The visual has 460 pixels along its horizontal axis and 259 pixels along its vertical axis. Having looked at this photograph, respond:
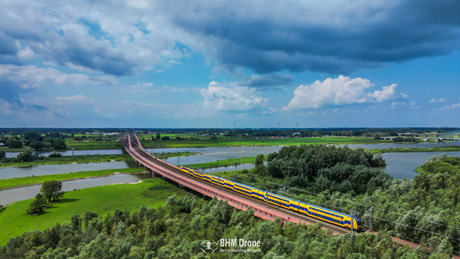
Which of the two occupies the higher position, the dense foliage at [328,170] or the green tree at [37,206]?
the dense foliage at [328,170]

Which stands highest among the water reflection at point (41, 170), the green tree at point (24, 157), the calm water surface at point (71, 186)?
the green tree at point (24, 157)

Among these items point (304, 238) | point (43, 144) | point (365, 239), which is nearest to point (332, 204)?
point (365, 239)

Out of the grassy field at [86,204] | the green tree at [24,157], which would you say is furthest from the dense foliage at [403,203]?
the green tree at [24,157]

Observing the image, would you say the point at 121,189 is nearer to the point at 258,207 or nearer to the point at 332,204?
the point at 258,207

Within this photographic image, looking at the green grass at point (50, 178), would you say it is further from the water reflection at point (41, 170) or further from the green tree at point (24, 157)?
the green tree at point (24, 157)

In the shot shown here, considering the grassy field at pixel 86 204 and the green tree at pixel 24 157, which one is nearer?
the grassy field at pixel 86 204

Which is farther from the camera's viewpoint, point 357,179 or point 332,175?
point 332,175

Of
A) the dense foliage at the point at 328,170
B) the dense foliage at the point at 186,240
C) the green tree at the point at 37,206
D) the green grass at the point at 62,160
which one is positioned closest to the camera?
the dense foliage at the point at 186,240
